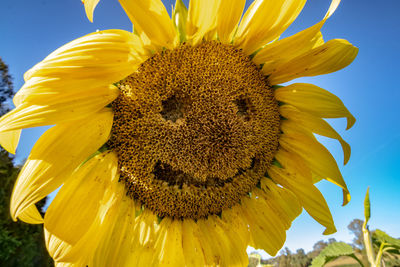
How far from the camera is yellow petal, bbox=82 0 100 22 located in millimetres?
865

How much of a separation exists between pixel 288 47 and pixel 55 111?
1.00 meters

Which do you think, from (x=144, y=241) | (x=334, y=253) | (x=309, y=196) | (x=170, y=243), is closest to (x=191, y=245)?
(x=170, y=243)

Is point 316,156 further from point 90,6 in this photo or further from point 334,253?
point 334,253

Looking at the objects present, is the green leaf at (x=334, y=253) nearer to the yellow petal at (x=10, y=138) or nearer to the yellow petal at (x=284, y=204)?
the yellow petal at (x=284, y=204)

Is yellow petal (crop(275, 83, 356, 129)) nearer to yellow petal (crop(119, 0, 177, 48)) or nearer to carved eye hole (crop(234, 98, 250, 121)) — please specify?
carved eye hole (crop(234, 98, 250, 121))

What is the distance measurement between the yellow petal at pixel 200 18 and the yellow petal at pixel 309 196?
0.92 meters

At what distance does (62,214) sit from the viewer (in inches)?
39.3

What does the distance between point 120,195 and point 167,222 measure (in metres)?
0.33

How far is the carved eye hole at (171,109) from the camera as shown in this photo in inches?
44.1

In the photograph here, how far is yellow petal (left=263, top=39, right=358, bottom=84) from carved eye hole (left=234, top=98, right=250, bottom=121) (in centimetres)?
26

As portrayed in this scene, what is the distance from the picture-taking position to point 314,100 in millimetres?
1349

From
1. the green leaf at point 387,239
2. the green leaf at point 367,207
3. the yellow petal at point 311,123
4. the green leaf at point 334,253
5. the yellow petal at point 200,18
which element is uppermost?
the yellow petal at point 200,18

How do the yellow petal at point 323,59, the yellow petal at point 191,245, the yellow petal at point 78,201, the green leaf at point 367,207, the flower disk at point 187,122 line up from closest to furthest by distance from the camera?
the yellow petal at point 78,201
the flower disk at point 187,122
the yellow petal at point 323,59
the yellow petal at point 191,245
the green leaf at point 367,207

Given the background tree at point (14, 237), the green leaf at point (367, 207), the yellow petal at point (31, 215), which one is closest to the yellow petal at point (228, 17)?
the yellow petal at point (31, 215)
